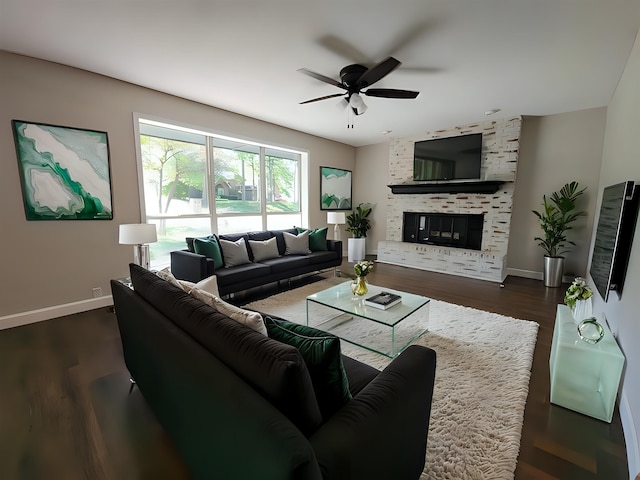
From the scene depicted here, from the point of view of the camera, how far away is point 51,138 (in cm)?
295

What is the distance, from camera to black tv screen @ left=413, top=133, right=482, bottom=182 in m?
5.03

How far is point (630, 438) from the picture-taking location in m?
1.51

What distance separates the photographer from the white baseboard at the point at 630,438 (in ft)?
4.45

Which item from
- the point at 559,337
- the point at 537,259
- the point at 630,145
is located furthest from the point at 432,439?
the point at 537,259

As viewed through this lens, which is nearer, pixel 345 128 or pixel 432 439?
pixel 432 439

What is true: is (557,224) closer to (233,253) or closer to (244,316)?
(233,253)

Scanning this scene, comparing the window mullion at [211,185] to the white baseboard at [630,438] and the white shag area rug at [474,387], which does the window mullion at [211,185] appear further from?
the white baseboard at [630,438]

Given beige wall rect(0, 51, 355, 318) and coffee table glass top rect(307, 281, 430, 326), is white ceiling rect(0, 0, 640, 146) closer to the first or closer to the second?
beige wall rect(0, 51, 355, 318)

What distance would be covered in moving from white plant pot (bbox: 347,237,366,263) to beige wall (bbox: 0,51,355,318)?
3.84 meters

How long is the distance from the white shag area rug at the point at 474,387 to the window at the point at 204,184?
1943 mm

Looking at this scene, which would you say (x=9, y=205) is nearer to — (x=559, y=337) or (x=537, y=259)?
(x=559, y=337)

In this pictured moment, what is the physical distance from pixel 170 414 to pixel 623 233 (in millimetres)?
2964

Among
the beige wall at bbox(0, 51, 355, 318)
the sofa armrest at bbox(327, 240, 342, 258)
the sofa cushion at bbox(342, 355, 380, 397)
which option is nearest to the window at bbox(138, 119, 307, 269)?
the beige wall at bbox(0, 51, 355, 318)

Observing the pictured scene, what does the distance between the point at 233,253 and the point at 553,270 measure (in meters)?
4.77
